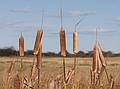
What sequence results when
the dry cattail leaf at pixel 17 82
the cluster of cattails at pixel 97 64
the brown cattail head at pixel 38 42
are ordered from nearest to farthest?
1. the brown cattail head at pixel 38 42
2. the cluster of cattails at pixel 97 64
3. the dry cattail leaf at pixel 17 82

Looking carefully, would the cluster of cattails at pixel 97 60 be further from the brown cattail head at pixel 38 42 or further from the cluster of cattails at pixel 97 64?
the brown cattail head at pixel 38 42

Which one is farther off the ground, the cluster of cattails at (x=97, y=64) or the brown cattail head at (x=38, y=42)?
the brown cattail head at (x=38, y=42)

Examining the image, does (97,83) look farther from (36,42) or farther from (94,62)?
(36,42)

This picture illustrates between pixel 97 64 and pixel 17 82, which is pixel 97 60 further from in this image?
pixel 17 82

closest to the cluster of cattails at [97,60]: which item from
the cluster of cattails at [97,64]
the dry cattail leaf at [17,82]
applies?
the cluster of cattails at [97,64]

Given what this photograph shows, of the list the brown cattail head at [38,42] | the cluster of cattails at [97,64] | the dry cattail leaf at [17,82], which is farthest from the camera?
the dry cattail leaf at [17,82]

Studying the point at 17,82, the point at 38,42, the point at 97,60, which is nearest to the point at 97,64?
the point at 97,60

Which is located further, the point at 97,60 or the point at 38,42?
the point at 97,60

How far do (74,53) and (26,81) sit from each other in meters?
0.51

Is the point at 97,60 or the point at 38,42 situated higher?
the point at 38,42

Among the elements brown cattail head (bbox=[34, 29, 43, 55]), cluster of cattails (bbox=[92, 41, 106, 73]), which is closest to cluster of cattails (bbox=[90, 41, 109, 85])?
cluster of cattails (bbox=[92, 41, 106, 73])

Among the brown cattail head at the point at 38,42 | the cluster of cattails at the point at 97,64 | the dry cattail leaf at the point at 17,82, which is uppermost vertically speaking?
the brown cattail head at the point at 38,42

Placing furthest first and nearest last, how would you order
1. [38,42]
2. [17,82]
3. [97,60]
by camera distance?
[17,82], [97,60], [38,42]

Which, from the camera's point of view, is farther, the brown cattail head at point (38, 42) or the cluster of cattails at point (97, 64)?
the cluster of cattails at point (97, 64)
